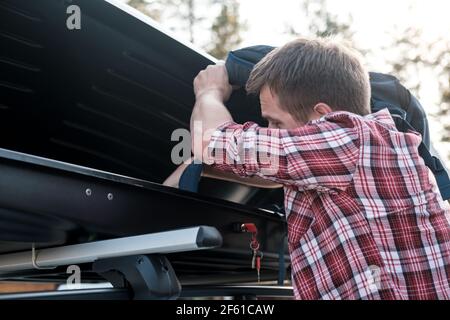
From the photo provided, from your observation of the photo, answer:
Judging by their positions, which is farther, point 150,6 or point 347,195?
point 150,6

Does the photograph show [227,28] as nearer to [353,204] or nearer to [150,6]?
[150,6]

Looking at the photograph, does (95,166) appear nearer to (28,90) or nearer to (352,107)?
(28,90)

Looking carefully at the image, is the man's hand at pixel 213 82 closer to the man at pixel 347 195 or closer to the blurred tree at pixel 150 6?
the man at pixel 347 195

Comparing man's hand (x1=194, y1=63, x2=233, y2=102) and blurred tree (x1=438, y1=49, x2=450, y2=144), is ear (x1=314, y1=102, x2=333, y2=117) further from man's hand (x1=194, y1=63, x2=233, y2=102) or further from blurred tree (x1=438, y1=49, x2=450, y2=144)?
blurred tree (x1=438, y1=49, x2=450, y2=144)

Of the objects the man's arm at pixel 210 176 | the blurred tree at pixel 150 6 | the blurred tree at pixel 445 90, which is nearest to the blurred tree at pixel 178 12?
the blurred tree at pixel 150 6

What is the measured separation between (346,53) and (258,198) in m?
0.80

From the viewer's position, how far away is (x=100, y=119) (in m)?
2.30

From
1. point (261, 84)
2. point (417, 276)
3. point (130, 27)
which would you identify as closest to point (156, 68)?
point (130, 27)

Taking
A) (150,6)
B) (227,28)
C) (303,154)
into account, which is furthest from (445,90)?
(303,154)

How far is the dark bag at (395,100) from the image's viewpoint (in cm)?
219

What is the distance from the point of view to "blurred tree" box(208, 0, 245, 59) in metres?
16.6

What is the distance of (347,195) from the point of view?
1.93m

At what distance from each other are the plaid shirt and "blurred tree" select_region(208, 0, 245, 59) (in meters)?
14.7

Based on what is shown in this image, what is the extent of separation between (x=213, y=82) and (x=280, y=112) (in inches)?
9.2
